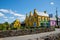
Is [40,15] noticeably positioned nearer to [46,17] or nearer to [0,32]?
[46,17]

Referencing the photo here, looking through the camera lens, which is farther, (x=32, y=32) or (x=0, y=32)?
(x=32, y=32)

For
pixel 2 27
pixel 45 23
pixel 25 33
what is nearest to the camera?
pixel 2 27

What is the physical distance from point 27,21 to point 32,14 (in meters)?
3.95

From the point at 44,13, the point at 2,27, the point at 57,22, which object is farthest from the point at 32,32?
the point at 57,22

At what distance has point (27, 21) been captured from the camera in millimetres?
64625

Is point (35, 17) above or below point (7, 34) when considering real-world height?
above

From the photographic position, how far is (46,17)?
64.1 meters

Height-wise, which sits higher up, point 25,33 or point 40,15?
point 40,15

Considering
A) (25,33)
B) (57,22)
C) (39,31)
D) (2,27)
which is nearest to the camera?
(2,27)

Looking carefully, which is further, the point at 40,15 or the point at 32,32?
the point at 40,15

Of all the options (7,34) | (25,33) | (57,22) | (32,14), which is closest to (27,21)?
(32,14)

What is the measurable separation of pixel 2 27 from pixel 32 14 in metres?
33.2

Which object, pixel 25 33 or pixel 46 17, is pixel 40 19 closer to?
pixel 46 17

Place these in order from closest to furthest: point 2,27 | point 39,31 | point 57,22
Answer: point 2,27 → point 39,31 → point 57,22
